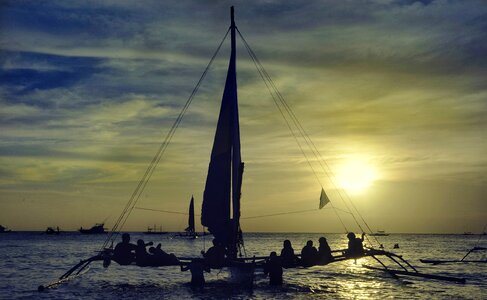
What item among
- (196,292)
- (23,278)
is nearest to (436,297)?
(196,292)

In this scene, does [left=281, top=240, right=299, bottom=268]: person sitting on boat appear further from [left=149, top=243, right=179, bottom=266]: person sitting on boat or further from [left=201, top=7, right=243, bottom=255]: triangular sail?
[left=149, top=243, right=179, bottom=266]: person sitting on boat

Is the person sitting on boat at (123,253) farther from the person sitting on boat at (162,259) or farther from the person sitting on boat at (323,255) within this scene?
the person sitting on boat at (323,255)

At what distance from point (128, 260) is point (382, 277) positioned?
1828 cm

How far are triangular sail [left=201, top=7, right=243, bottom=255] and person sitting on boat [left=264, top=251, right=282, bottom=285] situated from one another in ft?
7.32

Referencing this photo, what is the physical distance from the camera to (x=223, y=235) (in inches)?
937

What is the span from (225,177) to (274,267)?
18.2 ft

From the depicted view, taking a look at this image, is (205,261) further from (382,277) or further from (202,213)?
(382,277)

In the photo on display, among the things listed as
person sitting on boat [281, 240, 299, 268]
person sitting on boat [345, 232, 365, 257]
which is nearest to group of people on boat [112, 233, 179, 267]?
person sitting on boat [281, 240, 299, 268]

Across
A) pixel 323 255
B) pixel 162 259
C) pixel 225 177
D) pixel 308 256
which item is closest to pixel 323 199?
pixel 323 255

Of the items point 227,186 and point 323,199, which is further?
point 323,199

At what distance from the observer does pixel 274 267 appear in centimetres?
2522

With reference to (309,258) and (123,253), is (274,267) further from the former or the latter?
(123,253)

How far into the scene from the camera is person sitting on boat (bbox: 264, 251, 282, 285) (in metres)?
24.8

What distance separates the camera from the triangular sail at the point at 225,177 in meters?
23.6
